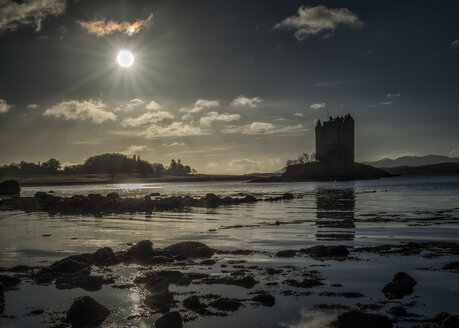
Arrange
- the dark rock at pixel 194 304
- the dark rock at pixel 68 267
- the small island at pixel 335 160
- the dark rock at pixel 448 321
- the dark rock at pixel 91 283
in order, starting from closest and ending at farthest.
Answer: the dark rock at pixel 448 321 → the dark rock at pixel 194 304 → the dark rock at pixel 91 283 → the dark rock at pixel 68 267 → the small island at pixel 335 160

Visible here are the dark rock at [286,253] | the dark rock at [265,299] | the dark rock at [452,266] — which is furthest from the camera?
the dark rock at [286,253]

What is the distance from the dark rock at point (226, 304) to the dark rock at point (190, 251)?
5.74 meters

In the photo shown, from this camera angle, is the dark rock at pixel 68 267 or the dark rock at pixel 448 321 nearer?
the dark rock at pixel 448 321

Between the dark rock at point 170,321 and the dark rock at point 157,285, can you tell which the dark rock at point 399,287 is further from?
the dark rock at point 157,285

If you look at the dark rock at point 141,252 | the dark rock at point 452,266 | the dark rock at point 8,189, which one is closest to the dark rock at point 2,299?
the dark rock at point 141,252

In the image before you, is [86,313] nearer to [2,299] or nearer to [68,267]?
[2,299]

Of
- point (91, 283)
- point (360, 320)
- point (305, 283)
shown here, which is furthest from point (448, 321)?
point (91, 283)

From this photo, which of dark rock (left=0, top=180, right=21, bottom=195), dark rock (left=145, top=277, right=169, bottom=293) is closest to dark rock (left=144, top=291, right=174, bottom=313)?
dark rock (left=145, top=277, right=169, bottom=293)

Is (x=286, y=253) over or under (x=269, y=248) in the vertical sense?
over

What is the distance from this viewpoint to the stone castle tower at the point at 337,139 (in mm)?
175125

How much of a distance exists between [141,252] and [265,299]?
22.9ft

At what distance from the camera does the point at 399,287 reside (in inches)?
386

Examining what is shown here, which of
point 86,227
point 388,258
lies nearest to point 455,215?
point 388,258

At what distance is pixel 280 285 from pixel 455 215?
Answer: 22567mm
